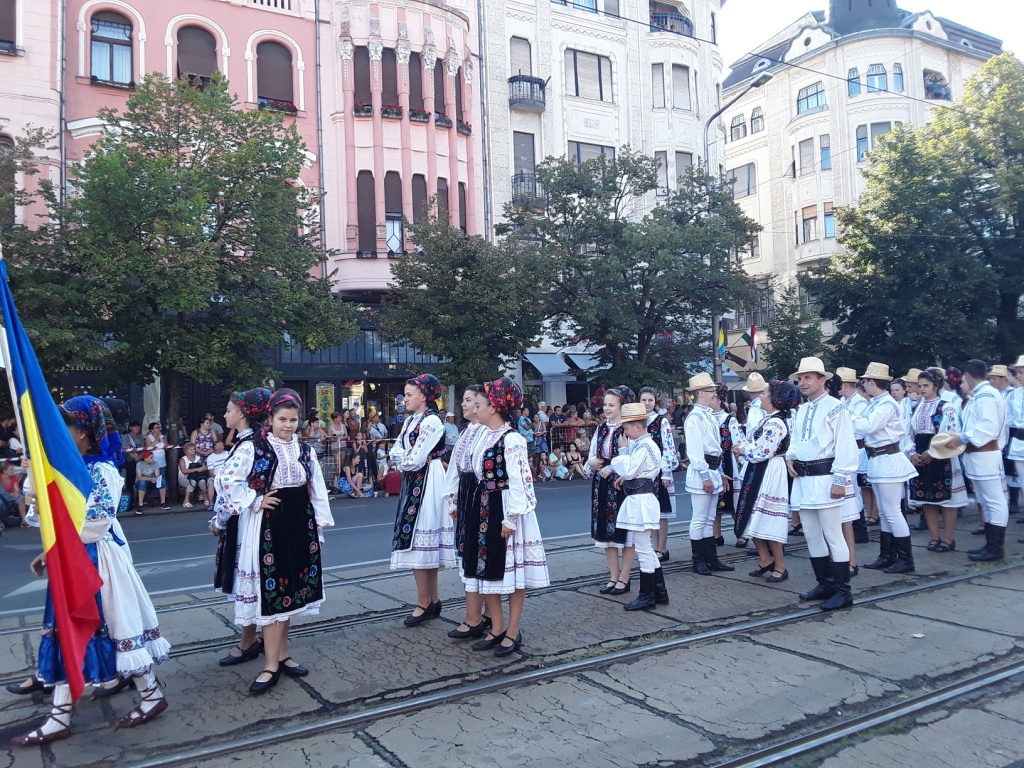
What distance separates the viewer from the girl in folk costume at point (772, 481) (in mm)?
8016

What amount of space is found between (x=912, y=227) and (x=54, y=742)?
24993mm

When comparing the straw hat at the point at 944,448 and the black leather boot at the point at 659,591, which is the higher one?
the straw hat at the point at 944,448

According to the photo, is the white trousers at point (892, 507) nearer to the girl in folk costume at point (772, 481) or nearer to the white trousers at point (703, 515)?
the girl in folk costume at point (772, 481)

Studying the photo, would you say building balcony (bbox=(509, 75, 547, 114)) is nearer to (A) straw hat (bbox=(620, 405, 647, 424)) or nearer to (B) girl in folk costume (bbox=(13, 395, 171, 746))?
(A) straw hat (bbox=(620, 405, 647, 424))

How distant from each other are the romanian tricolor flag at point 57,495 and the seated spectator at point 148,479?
12469 mm

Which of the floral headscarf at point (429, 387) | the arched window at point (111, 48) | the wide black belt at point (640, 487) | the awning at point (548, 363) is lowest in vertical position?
the wide black belt at point (640, 487)

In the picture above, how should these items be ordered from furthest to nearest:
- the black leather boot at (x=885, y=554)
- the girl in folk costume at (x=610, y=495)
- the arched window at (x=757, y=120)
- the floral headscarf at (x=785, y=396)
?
the arched window at (x=757, y=120)
the black leather boot at (x=885, y=554)
the floral headscarf at (x=785, y=396)
the girl in folk costume at (x=610, y=495)

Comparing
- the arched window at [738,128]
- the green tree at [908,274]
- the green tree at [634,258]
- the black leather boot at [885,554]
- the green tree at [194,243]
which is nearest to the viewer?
the black leather boot at [885,554]

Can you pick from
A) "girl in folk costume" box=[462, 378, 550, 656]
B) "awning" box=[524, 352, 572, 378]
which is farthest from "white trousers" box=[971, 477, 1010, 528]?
"awning" box=[524, 352, 572, 378]

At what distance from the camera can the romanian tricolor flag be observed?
4312mm

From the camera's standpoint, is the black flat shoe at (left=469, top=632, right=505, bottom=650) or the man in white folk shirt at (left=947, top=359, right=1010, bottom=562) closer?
the black flat shoe at (left=469, top=632, right=505, bottom=650)

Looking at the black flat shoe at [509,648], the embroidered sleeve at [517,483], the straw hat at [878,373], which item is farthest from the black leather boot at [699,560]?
the embroidered sleeve at [517,483]

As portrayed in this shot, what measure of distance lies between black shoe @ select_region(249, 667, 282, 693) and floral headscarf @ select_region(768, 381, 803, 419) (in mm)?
5088

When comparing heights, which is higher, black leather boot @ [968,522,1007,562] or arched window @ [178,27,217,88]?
arched window @ [178,27,217,88]
